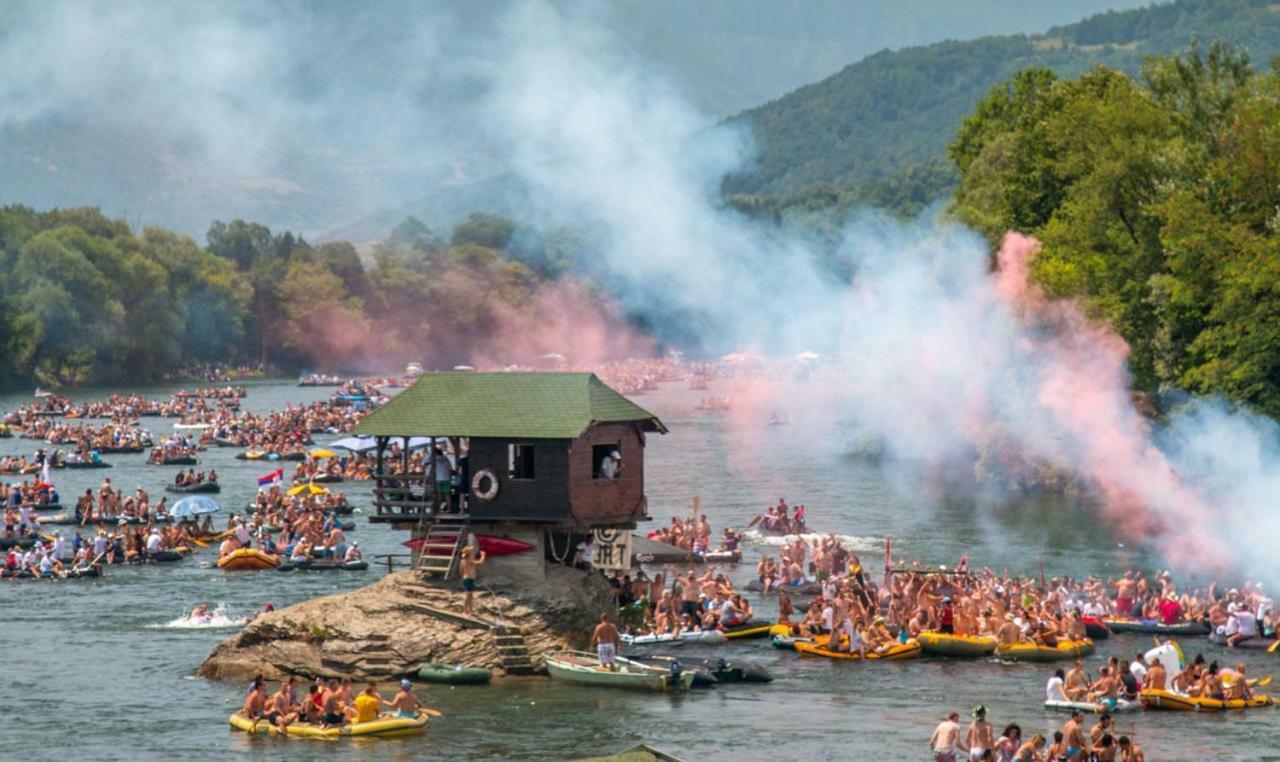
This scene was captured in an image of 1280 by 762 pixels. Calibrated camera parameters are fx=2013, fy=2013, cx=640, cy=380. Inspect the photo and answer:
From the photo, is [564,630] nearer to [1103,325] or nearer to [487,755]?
[487,755]

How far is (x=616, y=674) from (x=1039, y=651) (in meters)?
13.1

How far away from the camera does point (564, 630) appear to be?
181 feet

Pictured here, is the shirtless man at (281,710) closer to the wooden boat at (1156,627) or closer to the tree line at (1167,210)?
the wooden boat at (1156,627)

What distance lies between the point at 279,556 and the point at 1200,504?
37269mm

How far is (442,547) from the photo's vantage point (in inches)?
2190

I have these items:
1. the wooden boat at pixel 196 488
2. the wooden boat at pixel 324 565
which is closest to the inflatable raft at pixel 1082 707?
the wooden boat at pixel 324 565

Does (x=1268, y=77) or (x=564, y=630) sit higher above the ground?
(x=1268, y=77)

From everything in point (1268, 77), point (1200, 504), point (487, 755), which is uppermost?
point (1268, 77)

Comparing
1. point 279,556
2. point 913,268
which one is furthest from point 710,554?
point 913,268

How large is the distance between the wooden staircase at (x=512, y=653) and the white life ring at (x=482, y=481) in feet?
12.2

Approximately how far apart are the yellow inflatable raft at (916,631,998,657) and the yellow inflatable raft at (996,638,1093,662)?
0.36 meters

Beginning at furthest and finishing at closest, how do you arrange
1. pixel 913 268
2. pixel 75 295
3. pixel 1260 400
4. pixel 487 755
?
pixel 75 295 → pixel 913 268 → pixel 1260 400 → pixel 487 755

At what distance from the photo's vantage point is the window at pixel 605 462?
56.3 meters

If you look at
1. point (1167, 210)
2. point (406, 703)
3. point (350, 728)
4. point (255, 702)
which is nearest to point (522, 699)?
point (406, 703)
